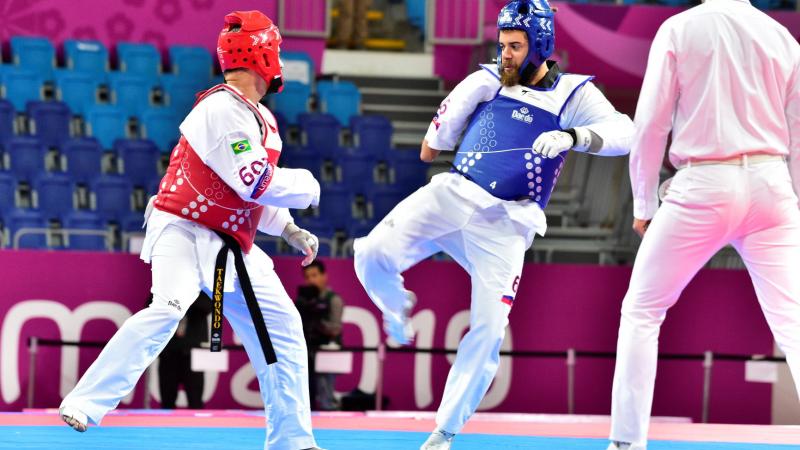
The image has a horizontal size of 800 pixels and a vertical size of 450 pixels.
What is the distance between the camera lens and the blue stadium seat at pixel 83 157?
40.3 feet

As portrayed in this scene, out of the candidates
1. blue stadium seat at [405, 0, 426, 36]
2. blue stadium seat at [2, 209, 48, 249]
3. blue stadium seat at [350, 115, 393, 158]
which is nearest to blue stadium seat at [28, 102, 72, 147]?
blue stadium seat at [2, 209, 48, 249]

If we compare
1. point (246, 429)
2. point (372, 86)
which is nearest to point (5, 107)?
point (372, 86)

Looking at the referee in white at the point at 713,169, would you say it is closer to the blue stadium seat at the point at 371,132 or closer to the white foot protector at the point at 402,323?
the white foot protector at the point at 402,323

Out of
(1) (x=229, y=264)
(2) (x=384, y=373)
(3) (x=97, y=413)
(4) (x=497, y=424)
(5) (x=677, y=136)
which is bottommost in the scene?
(2) (x=384, y=373)

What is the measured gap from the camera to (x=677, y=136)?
4.73 meters

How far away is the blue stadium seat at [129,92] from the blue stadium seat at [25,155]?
5.11 feet

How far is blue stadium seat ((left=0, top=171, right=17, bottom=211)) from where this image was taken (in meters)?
11.6

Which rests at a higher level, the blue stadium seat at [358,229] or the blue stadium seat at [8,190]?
the blue stadium seat at [8,190]

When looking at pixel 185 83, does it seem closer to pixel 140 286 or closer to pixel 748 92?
pixel 140 286

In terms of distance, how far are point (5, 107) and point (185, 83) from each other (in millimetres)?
2175

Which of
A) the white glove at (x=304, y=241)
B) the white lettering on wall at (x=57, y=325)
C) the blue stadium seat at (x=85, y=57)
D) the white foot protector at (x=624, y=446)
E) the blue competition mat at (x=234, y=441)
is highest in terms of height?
the blue stadium seat at (x=85, y=57)

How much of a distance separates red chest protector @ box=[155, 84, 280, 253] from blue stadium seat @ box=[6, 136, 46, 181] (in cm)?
774

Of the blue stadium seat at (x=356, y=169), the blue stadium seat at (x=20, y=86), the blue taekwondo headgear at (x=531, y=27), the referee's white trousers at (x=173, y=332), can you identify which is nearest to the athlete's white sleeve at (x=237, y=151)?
the referee's white trousers at (x=173, y=332)

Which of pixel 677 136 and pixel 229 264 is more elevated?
pixel 677 136
